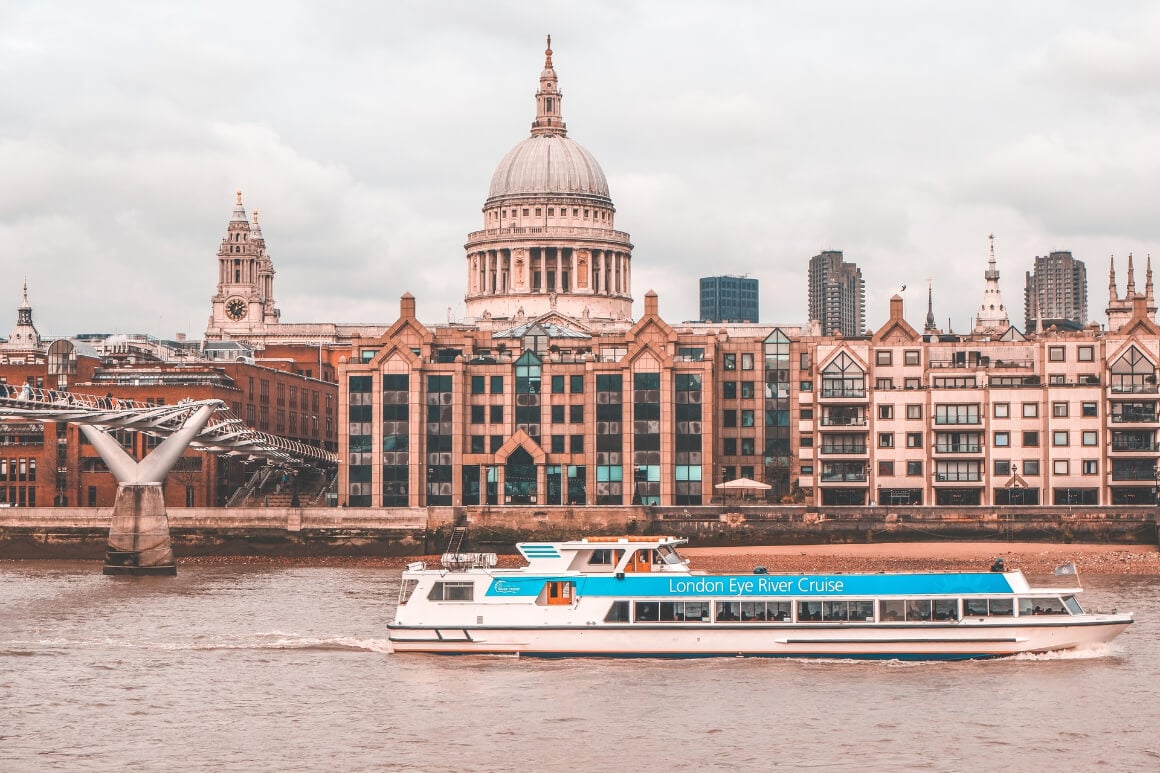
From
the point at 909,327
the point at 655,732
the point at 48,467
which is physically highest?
the point at 909,327

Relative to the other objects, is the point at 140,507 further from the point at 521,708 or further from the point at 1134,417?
the point at 1134,417

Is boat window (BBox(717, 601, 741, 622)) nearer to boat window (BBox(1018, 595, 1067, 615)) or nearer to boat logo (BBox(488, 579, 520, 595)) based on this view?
boat logo (BBox(488, 579, 520, 595))

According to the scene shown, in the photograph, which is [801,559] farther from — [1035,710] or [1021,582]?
[1035,710]

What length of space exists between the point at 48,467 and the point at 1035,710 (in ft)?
297

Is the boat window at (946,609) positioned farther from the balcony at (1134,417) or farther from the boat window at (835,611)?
the balcony at (1134,417)

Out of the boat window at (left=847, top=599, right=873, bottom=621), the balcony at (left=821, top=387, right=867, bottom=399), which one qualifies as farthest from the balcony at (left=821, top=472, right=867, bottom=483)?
the boat window at (left=847, top=599, right=873, bottom=621)

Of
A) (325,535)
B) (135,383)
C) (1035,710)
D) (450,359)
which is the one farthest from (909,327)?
(1035,710)

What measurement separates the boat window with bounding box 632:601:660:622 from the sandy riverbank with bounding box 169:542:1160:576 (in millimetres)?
30507

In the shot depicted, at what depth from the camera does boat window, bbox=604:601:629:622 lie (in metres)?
63.8

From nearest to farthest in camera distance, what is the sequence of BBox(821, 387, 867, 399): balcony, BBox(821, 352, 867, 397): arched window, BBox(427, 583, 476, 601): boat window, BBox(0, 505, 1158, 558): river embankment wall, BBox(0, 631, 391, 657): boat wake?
BBox(427, 583, 476, 601): boat window, BBox(0, 631, 391, 657): boat wake, BBox(0, 505, 1158, 558): river embankment wall, BBox(821, 387, 867, 399): balcony, BBox(821, 352, 867, 397): arched window

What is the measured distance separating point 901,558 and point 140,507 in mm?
38701

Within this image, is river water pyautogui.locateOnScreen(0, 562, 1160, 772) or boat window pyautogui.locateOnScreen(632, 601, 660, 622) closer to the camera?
river water pyautogui.locateOnScreen(0, 562, 1160, 772)

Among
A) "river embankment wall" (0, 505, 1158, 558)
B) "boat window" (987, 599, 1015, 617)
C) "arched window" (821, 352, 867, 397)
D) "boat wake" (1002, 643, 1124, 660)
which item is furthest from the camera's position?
"arched window" (821, 352, 867, 397)

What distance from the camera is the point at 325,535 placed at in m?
115
